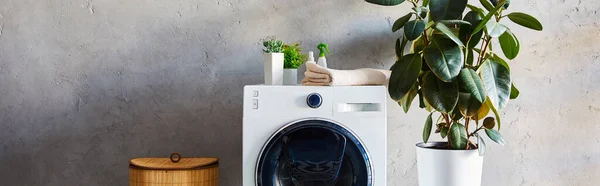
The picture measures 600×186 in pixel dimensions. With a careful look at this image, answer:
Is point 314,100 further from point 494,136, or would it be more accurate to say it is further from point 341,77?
point 494,136

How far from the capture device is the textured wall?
285 cm

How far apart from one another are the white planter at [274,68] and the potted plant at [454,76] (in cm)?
45


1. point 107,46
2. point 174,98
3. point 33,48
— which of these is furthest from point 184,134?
point 33,48

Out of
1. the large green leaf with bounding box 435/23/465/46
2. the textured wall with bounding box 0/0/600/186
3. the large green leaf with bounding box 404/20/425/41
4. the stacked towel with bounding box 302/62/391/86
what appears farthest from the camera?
the textured wall with bounding box 0/0/600/186

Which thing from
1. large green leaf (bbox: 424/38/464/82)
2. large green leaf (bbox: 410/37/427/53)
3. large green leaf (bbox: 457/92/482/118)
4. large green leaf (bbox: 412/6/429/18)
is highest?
large green leaf (bbox: 412/6/429/18)

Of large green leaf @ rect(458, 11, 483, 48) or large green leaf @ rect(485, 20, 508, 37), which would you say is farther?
large green leaf @ rect(458, 11, 483, 48)

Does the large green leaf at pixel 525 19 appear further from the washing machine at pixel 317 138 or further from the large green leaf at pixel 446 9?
the washing machine at pixel 317 138

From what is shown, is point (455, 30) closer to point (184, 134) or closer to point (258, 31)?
point (258, 31)

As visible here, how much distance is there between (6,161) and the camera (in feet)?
9.49

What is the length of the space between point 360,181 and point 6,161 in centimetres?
169

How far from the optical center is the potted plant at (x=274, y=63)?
8.20ft

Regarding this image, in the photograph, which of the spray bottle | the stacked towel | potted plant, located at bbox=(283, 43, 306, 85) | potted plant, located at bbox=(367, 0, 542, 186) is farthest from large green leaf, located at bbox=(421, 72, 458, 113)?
potted plant, located at bbox=(283, 43, 306, 85)

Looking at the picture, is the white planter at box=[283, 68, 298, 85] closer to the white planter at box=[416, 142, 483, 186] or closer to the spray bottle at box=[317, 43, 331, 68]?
the spray bottle at box=[317, 43, 331, 68]

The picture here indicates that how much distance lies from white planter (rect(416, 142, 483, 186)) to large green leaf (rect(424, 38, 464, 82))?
376 millimetres
